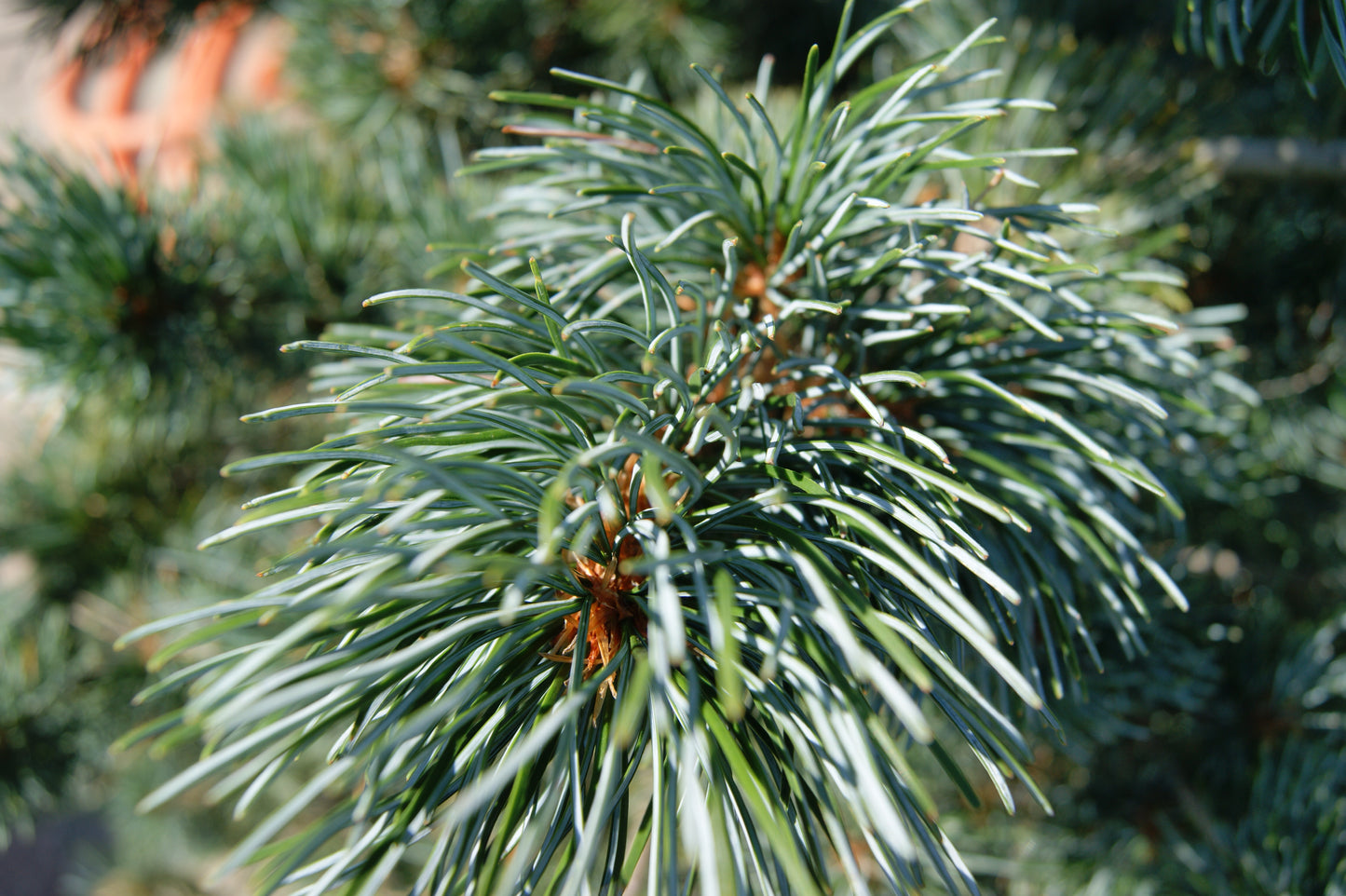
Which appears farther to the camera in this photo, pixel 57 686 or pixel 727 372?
pixel 57 686

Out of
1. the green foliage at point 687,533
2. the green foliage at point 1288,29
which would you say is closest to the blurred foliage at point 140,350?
the green foliage at point 687,533

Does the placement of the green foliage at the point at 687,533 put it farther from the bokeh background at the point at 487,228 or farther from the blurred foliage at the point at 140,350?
the blurred foliage at the point at 140,350

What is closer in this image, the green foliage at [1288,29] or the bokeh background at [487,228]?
the green foliage at [1288,29]

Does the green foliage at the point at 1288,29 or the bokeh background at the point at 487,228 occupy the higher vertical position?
the green foliage at the point at 1288,29

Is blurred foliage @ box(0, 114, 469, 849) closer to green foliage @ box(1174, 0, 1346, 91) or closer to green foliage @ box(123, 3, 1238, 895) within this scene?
green foliage @ box(123, 3, 1238, 895)

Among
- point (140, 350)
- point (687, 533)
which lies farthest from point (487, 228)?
point (687, 533)

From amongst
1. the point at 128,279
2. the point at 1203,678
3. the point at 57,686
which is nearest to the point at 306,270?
the point at 128,279

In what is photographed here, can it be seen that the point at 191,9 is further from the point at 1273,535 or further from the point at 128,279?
the point at 1273,535
